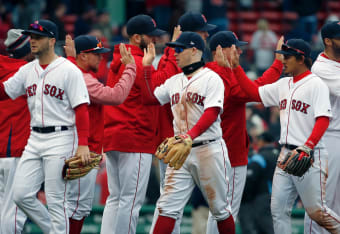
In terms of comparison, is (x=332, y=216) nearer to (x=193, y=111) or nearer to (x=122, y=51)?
(x=193, y=111)

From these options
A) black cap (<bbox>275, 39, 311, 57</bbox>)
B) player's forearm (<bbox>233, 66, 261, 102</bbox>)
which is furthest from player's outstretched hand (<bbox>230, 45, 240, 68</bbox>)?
black cap (<bbox>275, 39, 311, 57</bbox>)

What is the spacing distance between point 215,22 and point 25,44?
805cm

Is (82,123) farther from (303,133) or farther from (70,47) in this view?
(303,133)

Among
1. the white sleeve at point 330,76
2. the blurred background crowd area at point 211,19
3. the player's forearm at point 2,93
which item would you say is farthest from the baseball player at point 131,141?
the blurred background crowd area at point 211,19

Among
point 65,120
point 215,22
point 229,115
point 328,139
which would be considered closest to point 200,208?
point 229,115

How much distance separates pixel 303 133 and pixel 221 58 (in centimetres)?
110

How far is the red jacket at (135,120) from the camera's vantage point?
272 inches

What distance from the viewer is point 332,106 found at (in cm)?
675

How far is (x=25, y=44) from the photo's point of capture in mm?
7230

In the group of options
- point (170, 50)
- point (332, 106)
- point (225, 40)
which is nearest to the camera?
point (332, 106)

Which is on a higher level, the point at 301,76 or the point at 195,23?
the point at 195,23

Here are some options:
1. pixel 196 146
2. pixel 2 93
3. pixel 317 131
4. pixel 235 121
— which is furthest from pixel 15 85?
pixel 317 131

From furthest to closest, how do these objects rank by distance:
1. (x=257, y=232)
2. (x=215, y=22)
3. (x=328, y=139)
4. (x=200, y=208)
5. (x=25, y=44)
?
(x=215, y=22)
(x=257, y=232)
(x=200, y=208)
(x=25, y=44)
(x=328, y=139)

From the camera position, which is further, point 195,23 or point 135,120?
point 195,23
